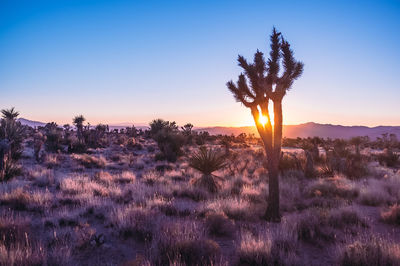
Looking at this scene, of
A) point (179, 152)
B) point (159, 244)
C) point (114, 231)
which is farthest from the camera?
point (179, 152)

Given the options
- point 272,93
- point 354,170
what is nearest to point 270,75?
point 272,93

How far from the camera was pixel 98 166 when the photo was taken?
53.5 ft

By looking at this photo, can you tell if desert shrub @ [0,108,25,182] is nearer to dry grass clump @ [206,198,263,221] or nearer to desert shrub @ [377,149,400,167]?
dry grass clump @ [206,198,263,221]

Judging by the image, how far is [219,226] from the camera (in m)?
5.89

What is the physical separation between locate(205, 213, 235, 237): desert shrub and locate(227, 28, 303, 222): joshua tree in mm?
1537

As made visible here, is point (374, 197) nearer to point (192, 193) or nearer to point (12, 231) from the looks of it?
point (192, 193)

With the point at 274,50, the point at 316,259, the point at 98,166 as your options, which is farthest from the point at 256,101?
the point at 98,166

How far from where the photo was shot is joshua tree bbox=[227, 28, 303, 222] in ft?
22.4

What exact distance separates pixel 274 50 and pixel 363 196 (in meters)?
6.44

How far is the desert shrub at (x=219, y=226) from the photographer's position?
19.0 feet

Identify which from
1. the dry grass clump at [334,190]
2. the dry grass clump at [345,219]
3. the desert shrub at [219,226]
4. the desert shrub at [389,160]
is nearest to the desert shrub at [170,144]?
the dry grass clump at [334,190]

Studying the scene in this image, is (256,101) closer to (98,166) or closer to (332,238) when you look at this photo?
(332,238)

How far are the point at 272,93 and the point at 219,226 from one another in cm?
391

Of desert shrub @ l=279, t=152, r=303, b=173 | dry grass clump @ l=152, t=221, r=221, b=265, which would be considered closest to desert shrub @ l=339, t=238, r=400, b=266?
dry grass clump @ l=152, t=221, r=221, b=265
